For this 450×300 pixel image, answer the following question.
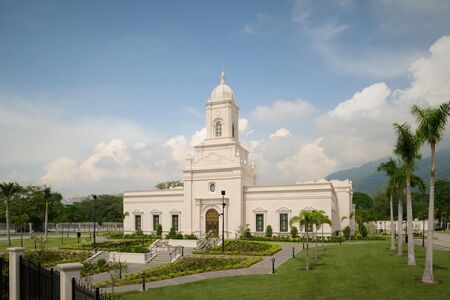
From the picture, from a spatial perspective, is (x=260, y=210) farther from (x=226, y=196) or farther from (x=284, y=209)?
(x=226, y=196)

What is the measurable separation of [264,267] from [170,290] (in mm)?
8082

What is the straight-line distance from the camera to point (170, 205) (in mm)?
53156

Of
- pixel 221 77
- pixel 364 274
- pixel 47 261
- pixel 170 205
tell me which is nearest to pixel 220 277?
pixel 364 274

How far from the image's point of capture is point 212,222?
49.2 metres

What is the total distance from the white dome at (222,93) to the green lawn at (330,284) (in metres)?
30.3

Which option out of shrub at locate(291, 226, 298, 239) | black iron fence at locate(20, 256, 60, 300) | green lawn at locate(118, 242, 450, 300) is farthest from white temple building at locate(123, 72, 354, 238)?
black iron fence at locate(20, 256, 60, 300)

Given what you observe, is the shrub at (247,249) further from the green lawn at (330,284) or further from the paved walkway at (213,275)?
the green lawn at (330,284)

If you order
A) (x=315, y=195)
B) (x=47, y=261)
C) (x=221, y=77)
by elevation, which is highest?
(x=221, y=77)

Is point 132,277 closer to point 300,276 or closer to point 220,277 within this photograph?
point 220,277

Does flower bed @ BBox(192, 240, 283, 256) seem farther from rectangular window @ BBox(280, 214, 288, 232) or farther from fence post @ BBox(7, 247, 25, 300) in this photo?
fence post @ BBox(7, 247, 25, 300)

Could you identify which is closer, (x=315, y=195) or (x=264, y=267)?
(x=264, y=267)

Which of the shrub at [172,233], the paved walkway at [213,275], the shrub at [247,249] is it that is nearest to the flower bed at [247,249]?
the shrub at [247,249]

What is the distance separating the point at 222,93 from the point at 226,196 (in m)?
13.3

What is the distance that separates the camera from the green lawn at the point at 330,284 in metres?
17.2
